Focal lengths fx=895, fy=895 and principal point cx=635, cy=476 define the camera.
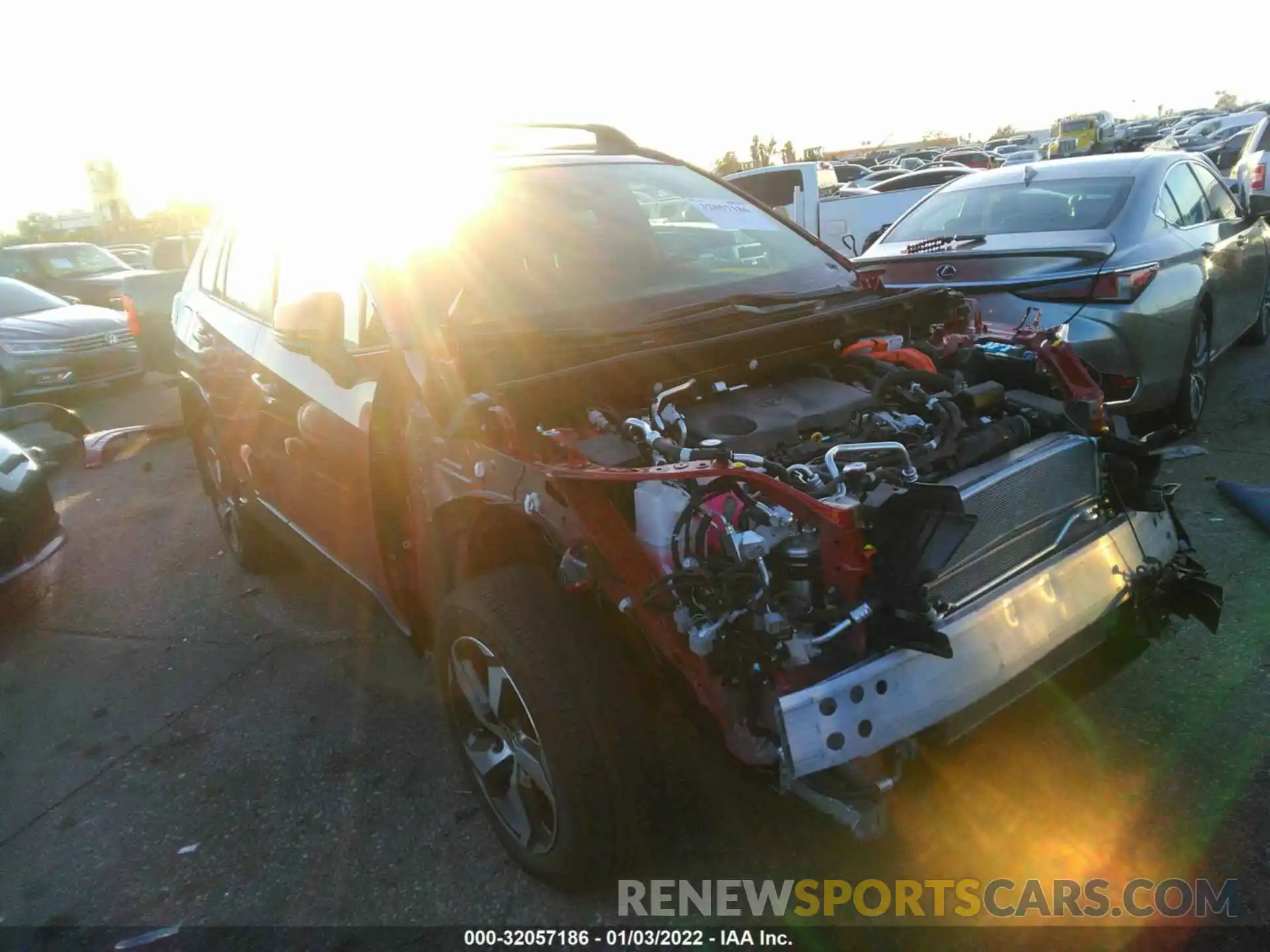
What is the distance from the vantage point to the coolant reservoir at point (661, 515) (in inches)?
87.3

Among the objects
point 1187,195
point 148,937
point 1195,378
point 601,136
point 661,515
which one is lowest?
point 148,937

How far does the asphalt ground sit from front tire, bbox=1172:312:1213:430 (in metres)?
1.18

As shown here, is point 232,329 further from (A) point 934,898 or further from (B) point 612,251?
(A) point 934,898

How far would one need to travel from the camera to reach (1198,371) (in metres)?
5.53

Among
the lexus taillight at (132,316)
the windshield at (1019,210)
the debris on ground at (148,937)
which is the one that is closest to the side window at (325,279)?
the debris on ground at (148,937)

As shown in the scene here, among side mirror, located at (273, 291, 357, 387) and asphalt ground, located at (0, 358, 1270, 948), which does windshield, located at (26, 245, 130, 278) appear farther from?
side mirror, located at (273, 291, 357, 387)

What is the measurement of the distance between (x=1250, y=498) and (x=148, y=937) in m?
4.91

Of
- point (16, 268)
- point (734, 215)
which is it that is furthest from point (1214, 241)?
point (16, 268)

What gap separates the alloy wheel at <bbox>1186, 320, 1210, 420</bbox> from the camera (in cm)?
538

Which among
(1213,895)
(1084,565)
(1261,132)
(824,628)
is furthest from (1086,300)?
(1261,132)

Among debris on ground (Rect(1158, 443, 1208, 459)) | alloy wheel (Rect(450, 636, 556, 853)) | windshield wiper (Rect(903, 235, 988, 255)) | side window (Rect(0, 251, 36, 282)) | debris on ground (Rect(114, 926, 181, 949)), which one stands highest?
windshield wiper (Rect(903, 235, 988, 255))

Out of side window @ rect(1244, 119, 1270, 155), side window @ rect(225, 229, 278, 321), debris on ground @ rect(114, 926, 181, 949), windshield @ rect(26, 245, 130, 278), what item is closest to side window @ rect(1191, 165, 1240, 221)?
side window @ rect(1244, 119, 1270, 155)

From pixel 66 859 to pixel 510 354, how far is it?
7.24 ft

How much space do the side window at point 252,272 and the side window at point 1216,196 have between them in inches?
234
